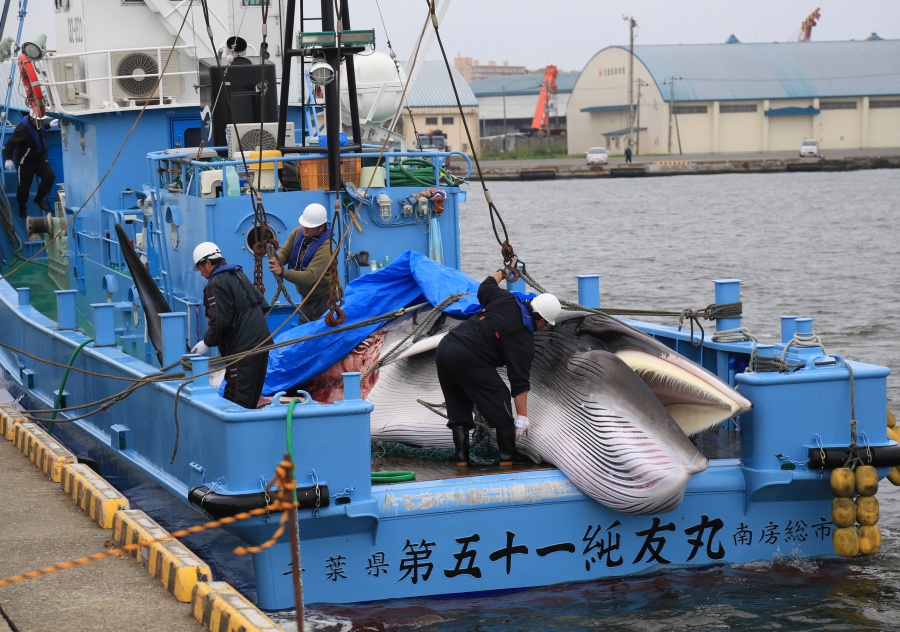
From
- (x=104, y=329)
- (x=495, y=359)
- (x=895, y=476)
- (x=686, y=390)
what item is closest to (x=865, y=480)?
(x=895, y=476)

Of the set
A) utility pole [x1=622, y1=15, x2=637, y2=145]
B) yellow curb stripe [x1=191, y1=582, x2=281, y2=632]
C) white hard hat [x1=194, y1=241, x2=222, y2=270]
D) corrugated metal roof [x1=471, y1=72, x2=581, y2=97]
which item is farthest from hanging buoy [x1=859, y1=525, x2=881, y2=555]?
corrugated metal roof [x1=471, y1=72, x2=581, y2=97]

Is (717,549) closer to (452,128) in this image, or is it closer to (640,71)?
(640,71)

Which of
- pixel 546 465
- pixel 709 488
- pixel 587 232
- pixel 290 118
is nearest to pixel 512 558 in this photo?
pixel 546 465

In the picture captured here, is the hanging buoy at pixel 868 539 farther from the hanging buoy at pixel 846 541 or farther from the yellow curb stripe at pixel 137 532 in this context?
the yellow curb stripe at pixel 137 532

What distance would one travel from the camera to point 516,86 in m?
129

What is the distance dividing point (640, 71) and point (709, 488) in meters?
85.4

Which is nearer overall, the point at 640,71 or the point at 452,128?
the point at 640,71

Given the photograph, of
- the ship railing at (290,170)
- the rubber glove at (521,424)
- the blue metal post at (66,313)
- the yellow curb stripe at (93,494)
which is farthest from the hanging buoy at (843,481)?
the blue metal post at (66,313)

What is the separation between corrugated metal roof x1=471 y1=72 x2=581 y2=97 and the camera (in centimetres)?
12694

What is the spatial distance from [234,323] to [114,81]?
19.7 ft

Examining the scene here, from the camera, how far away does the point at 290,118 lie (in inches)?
575

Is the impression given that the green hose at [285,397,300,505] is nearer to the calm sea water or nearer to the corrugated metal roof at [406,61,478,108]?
the calm sea water

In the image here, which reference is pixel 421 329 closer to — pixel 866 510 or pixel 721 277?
pixel 866 510

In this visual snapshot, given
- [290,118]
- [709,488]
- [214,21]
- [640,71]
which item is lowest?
[709,488]
